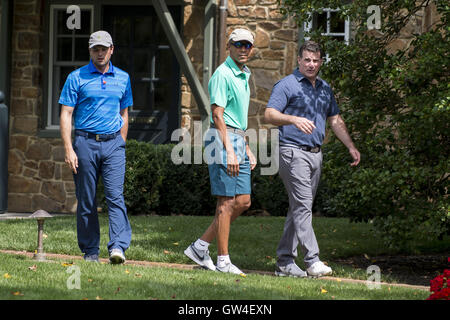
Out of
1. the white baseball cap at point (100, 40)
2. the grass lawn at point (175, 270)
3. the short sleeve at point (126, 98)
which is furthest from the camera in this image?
the short sleeve at point (126, 98)

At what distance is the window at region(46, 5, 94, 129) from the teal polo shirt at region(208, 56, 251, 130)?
6.95 meters

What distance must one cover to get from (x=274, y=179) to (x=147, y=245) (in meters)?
3.68

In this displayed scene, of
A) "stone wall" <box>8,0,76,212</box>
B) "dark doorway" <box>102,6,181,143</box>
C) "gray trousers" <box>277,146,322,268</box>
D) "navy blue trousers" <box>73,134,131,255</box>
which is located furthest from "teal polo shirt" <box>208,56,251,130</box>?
"stone wall" <box>8,0,76,212</box>

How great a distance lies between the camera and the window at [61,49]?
1284cm

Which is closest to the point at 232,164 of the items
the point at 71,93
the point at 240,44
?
the point at 240,44

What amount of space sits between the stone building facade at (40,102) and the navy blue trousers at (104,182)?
549cm

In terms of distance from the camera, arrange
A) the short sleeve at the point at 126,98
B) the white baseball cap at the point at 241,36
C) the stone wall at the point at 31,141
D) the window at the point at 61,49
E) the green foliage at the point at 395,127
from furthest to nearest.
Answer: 1. the window at the point at 61,49
2. the stone wall at the point at 31,141
3. the short sleeve at the point at 126,98
4. the green foliage at the point at 395,127
5. the white baseball cap at the point at 241,36

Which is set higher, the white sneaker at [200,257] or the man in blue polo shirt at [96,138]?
the man in blue polo shirt at [96,138]

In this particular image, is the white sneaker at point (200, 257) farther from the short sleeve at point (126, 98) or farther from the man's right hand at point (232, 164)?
the short sleeve at point (126, 98)

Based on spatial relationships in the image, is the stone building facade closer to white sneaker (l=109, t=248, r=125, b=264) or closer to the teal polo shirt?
the teal polo shirt

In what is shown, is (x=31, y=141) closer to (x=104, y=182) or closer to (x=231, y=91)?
(x=104, y=182)

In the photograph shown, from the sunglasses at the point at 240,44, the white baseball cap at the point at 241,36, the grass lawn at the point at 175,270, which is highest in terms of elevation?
the white baseball cap at the point at 241,36

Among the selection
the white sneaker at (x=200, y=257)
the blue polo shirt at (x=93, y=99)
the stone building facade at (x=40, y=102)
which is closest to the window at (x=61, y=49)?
the stone building facade at (x=40, y=102)
